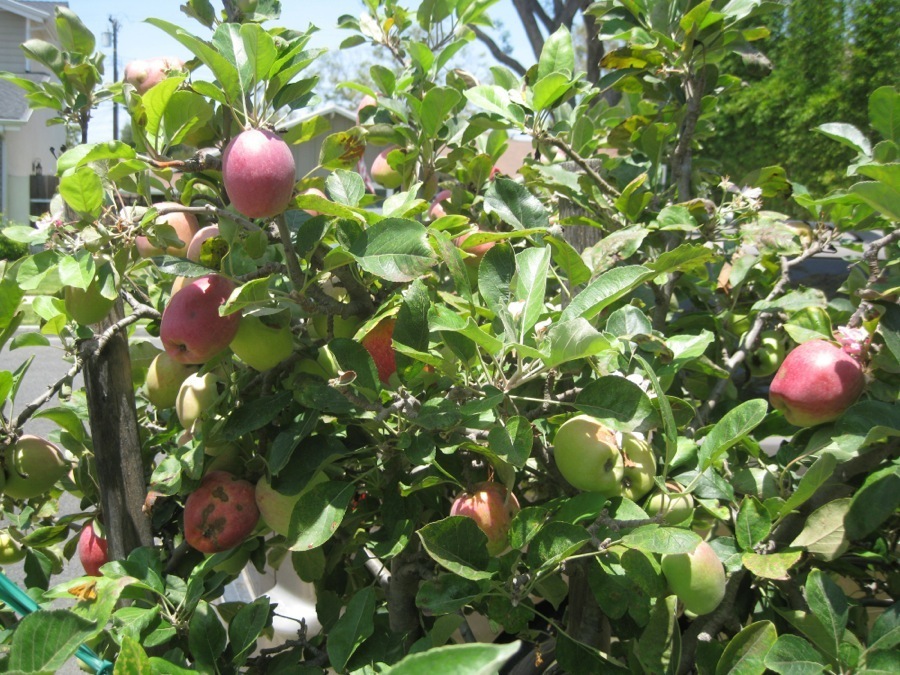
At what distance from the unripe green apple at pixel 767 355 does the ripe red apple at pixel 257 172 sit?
0.99 metres

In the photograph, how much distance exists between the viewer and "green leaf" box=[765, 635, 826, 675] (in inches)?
32.2

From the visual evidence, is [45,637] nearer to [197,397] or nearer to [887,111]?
[197,397]

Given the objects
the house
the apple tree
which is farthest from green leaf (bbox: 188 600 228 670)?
the house

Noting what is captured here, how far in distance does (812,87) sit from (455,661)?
37.6 ft

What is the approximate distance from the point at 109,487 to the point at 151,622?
9.8 inches

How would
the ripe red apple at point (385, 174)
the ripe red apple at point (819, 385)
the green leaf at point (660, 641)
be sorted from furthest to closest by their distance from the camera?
the ripe red apple at point (385, 174) < the ripe red apple at point (819, 385) < the green leaf at point (660, 641)

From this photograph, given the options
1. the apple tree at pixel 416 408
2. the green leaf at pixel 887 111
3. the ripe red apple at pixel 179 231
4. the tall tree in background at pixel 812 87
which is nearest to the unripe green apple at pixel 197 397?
the apple tree at pixel 416 408

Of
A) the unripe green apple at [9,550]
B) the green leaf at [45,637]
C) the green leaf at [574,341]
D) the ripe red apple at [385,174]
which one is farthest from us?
the ripe red apple at [385,174]

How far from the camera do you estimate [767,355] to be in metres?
1.44

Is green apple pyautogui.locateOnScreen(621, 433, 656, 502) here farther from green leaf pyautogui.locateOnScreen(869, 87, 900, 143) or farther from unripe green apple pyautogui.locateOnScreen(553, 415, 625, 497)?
green leaf pyautogui.locateOnScreen(869, 87, 900, 143)

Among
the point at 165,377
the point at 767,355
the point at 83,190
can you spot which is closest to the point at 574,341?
the point at 83,190

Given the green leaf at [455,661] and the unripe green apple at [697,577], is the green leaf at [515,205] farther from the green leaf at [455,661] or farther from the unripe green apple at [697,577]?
the green leaf at [455,661]

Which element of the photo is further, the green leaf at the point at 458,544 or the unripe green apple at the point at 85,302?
the unripe green apple at the point at 85,302

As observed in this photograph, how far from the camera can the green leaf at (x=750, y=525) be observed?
977 mm
